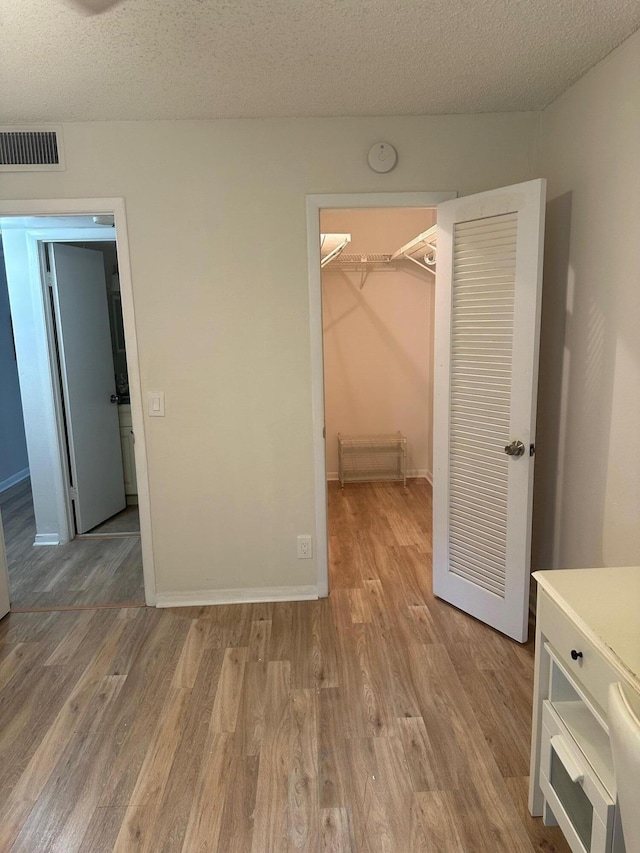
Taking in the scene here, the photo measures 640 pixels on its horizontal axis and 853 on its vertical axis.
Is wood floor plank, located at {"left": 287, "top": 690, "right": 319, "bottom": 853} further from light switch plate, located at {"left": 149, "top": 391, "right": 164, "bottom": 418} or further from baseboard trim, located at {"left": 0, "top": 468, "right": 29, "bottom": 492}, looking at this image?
baseboard trim, located at {"left": 0, "top": 468, "right": 29, "bottom": 492}

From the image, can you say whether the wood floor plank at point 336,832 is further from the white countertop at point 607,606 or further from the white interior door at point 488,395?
the white interior door at point 488,395

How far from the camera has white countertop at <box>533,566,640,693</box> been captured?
46.4 inches

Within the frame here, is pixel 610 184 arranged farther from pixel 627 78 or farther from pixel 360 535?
pixel 360 535

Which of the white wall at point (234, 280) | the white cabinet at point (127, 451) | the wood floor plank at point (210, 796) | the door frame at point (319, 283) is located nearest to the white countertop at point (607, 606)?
the wood floor plank at point (210, 796)

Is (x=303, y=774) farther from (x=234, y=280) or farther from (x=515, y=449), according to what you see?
(x=234, y=280)

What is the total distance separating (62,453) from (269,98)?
2.73m

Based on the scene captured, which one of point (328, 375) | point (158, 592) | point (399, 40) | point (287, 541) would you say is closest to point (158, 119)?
point (399, 40)

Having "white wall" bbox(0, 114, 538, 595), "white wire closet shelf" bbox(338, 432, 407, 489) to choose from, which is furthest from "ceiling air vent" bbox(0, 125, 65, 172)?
"white wire closet shelf" bbox(338, 432, 407, 489)

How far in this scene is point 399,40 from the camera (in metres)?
1.85

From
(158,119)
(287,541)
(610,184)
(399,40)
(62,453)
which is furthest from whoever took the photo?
(62,453)

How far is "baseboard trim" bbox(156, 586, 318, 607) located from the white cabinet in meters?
1.73

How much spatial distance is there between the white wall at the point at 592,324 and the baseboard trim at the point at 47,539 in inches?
129

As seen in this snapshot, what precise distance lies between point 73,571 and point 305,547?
1614 mm

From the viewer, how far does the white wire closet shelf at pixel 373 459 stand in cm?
498
